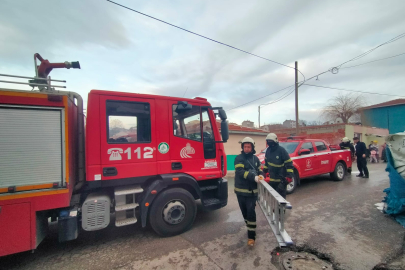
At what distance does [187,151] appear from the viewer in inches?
155

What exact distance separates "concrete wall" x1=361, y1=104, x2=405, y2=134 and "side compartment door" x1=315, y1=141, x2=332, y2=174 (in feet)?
99.2

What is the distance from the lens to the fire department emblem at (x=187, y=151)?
3.88 metres

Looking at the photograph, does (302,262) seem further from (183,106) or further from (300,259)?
(183,106)

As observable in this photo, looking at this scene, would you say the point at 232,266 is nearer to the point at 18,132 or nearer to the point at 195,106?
the point at 195,106

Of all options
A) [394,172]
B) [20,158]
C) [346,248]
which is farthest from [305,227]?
[20,158]

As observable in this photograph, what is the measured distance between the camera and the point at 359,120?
3459 cm

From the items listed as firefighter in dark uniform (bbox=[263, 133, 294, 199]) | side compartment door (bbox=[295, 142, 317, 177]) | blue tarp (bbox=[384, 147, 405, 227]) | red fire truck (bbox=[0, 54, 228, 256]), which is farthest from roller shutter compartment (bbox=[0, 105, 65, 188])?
side compartment door (bbox=[295, 142, 317, 177])

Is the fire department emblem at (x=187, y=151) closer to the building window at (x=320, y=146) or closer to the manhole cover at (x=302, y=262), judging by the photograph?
the manhole cover at (x=302, y=262)

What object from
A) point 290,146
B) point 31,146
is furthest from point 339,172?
point 31,146

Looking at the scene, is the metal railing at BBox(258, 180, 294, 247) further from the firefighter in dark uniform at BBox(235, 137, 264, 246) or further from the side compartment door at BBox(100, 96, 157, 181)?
the side compartment door at BBox(100, 96, 157, 181)

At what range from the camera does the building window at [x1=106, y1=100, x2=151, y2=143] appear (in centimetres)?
339

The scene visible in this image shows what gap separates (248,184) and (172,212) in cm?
148

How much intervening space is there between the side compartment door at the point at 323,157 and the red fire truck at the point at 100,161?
4964mm

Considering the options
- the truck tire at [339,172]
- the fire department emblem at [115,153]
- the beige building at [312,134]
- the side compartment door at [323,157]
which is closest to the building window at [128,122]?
the fire department emblem at [115,153]
